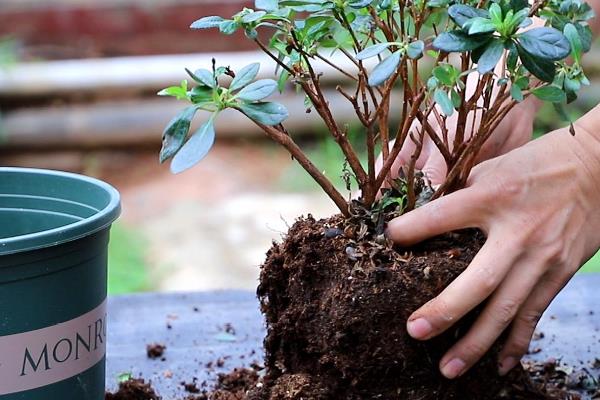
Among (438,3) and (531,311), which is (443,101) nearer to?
(438,3)

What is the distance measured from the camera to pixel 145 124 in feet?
14.2

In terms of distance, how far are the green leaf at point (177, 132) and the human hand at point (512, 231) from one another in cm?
31

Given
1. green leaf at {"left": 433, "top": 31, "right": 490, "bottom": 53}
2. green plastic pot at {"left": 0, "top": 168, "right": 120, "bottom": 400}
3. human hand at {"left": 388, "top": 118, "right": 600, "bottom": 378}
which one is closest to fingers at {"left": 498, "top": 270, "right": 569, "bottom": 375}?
human hand at {"left": 388, "top": 118, "right": 600, "bottom": 378}

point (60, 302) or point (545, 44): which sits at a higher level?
point (545, 44)

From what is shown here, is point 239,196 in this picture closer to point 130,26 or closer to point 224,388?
point 130,26

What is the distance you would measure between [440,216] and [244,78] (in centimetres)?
31

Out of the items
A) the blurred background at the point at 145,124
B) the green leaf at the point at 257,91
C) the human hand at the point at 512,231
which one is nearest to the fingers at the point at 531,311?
the human hand at the point at 512,231

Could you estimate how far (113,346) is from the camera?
5.47ft

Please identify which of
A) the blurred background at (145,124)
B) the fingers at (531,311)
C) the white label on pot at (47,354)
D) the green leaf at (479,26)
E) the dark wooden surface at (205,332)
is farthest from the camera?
the blurred background at (145,124)

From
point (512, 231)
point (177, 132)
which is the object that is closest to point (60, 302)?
point (177, 132)

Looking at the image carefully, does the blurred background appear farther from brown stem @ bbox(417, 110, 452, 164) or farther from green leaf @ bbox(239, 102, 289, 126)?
green leaf @ bbox(239, 102, 289, 126)

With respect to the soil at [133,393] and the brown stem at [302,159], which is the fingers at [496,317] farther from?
the soil at [133,393]

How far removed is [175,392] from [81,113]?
2962 mm

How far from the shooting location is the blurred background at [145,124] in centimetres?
379
